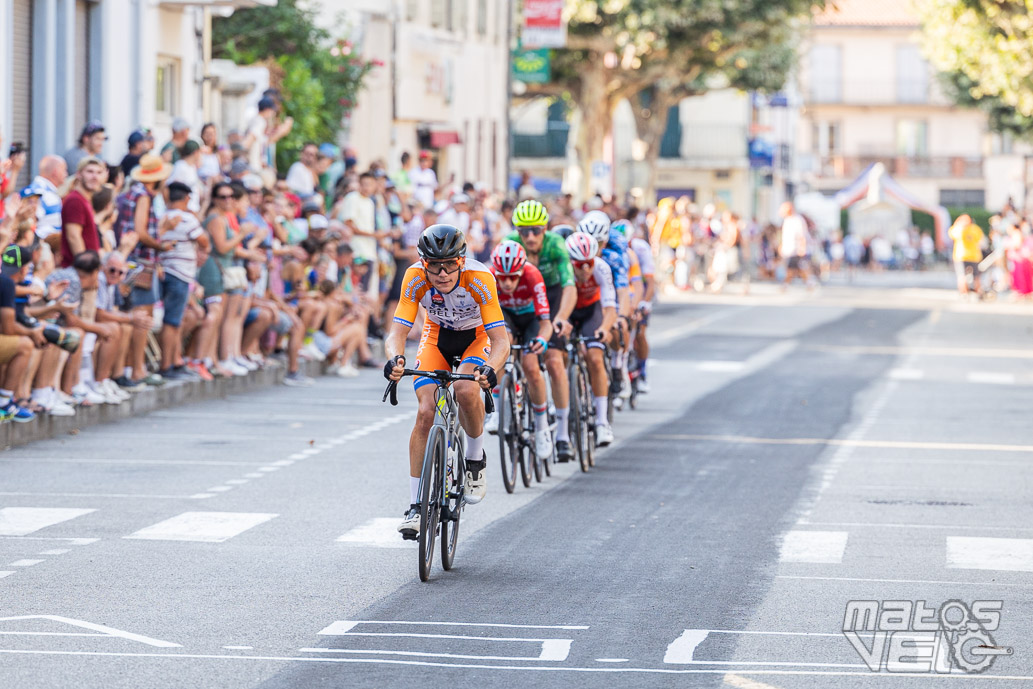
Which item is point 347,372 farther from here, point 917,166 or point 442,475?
point 917,166

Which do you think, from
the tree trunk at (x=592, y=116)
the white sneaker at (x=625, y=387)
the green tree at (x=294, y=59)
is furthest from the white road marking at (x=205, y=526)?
the tree trunk at (x=592, y=116)

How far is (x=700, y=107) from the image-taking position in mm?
72938

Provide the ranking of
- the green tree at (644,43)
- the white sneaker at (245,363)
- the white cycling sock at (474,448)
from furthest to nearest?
the green tree at (644,43) → the white sneaker at (245,363) → the white cycling sock at (474,448)

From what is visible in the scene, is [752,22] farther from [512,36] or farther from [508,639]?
[508,639]

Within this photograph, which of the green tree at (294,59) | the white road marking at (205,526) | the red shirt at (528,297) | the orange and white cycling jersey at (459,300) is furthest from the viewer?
the green tree at (294,59)

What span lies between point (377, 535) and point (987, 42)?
29.3 m

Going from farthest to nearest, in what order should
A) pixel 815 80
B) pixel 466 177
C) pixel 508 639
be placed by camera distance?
pixel 815 80
pixel 466 177
pixel 508 639

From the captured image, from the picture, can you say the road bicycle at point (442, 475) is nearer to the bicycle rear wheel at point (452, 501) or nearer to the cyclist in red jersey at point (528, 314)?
the bicycle rear wheel at point (452, 501)

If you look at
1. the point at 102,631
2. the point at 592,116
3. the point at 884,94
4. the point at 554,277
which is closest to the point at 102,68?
the point at 554,277

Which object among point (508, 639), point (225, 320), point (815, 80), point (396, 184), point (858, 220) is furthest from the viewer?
point (815, 80)

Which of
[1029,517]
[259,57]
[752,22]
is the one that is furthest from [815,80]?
[1029,517]

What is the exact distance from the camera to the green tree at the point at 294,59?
1108 inches

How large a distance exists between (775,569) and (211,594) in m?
2.87

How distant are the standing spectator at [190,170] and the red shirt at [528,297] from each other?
6.15 m
